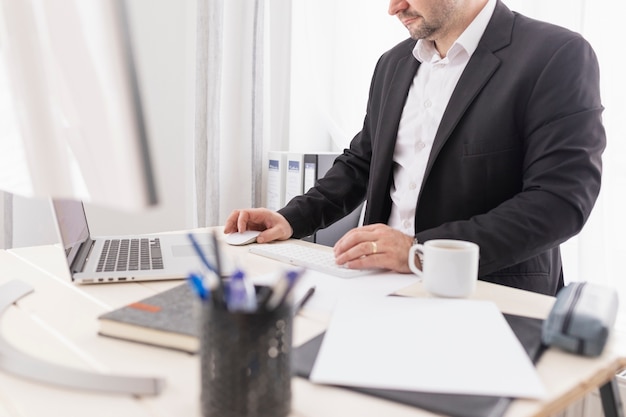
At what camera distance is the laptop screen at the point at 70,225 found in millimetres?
866

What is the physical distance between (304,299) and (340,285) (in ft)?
0.37

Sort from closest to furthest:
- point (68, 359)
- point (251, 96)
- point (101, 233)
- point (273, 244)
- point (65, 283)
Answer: point (68, 359) → point (65, 283) → point (273, 244) → point (101, 233) → point (251, 96)

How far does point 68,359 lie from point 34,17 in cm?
37

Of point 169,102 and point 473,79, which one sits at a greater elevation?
point 473,79

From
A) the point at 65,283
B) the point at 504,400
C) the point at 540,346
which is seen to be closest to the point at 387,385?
the point at 504,400

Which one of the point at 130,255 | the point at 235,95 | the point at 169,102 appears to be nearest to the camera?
the point at 130,255

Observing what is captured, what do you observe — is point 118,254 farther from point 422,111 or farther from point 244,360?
point 422,111

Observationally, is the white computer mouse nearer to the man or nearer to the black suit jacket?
the man

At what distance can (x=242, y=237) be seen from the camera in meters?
1.20

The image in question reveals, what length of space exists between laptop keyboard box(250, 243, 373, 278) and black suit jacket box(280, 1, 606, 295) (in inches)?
6.3

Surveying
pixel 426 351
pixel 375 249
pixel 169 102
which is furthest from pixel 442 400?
pixel 169 102

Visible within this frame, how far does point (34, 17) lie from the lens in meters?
0.38

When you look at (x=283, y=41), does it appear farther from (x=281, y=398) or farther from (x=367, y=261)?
(x=281, y=398)

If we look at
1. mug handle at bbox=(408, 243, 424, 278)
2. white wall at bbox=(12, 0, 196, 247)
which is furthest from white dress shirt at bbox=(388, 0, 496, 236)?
white wall at bbox=(12, 0, 196, 247)
